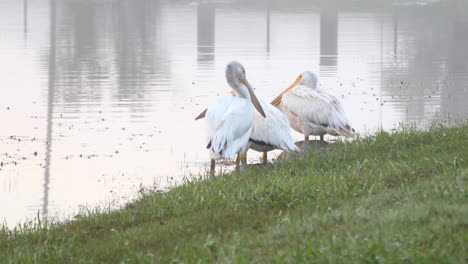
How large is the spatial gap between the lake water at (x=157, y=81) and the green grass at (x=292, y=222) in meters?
1.97

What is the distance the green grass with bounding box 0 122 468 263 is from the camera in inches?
247

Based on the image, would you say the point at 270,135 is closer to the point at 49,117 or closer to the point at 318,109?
the point at 318,109

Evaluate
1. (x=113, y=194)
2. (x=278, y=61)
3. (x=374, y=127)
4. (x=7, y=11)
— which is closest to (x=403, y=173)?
(x=113, y=194)

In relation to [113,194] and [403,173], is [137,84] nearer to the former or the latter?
[113,194]

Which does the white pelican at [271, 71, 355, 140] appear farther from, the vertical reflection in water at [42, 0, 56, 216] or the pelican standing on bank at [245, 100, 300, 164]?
the vertical reflection in water at [42, 0, 56, 216]

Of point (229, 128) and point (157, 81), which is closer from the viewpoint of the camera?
point (229, 128)

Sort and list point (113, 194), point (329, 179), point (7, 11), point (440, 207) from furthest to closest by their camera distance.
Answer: point (7, 11) → point (113, 194) → point (329, 179) → point (440, 207)

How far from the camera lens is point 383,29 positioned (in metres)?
42.3

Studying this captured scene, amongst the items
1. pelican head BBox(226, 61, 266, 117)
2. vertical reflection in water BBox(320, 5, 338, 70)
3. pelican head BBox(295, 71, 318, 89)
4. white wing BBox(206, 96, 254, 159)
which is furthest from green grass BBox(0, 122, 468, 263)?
vertical reflection in water BBox(320, 5, 338, 70)

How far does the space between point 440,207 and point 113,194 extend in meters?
5.37

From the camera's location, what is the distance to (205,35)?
38688 millimetres

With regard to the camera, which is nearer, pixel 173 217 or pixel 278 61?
pixel 173 217

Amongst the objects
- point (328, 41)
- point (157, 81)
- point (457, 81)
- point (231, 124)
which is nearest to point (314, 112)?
point (231, 124)

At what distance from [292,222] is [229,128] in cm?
401
